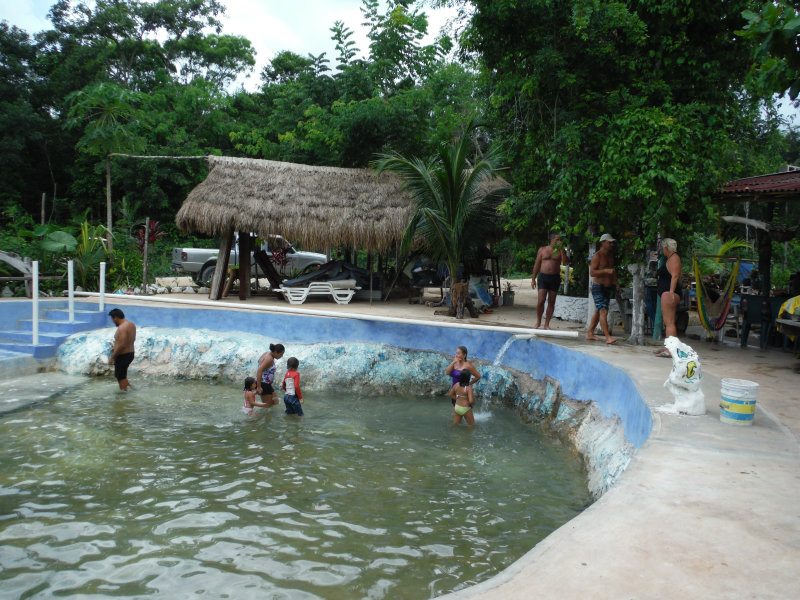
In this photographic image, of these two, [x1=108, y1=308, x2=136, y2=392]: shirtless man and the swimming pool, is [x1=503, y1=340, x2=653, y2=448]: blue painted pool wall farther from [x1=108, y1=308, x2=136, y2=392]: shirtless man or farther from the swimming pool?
[x1=108, y1=308, x2=136, y2=392]: shirtless man

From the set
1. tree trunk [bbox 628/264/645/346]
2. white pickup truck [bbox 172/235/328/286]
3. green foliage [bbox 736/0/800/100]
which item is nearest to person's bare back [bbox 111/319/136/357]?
tree trunk [bbox 628/264/645/346]

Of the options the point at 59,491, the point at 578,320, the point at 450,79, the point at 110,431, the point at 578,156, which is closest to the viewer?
the point at 59,491

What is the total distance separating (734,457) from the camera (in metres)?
4.58

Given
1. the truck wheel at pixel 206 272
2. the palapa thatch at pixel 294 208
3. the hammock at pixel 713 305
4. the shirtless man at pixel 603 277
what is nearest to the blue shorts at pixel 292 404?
the shirtless man at pixel 603 277

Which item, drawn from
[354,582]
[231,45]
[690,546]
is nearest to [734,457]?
[690,546]

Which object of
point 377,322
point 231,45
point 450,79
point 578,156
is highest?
point 231,45

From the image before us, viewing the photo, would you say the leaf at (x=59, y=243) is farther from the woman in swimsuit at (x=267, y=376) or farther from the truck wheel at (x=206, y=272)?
the woman in swimsuit at (x=267, y=376)

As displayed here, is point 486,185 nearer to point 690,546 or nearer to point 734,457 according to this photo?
point 734,457

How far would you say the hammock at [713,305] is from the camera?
942cm

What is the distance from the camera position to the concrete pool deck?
276 centimetres

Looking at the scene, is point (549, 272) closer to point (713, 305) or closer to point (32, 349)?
point (713, 305)

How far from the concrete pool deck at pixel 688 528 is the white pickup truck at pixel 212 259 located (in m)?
15.2

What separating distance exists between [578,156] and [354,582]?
25.2ft

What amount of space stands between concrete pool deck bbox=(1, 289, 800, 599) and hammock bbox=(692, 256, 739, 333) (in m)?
3.86
